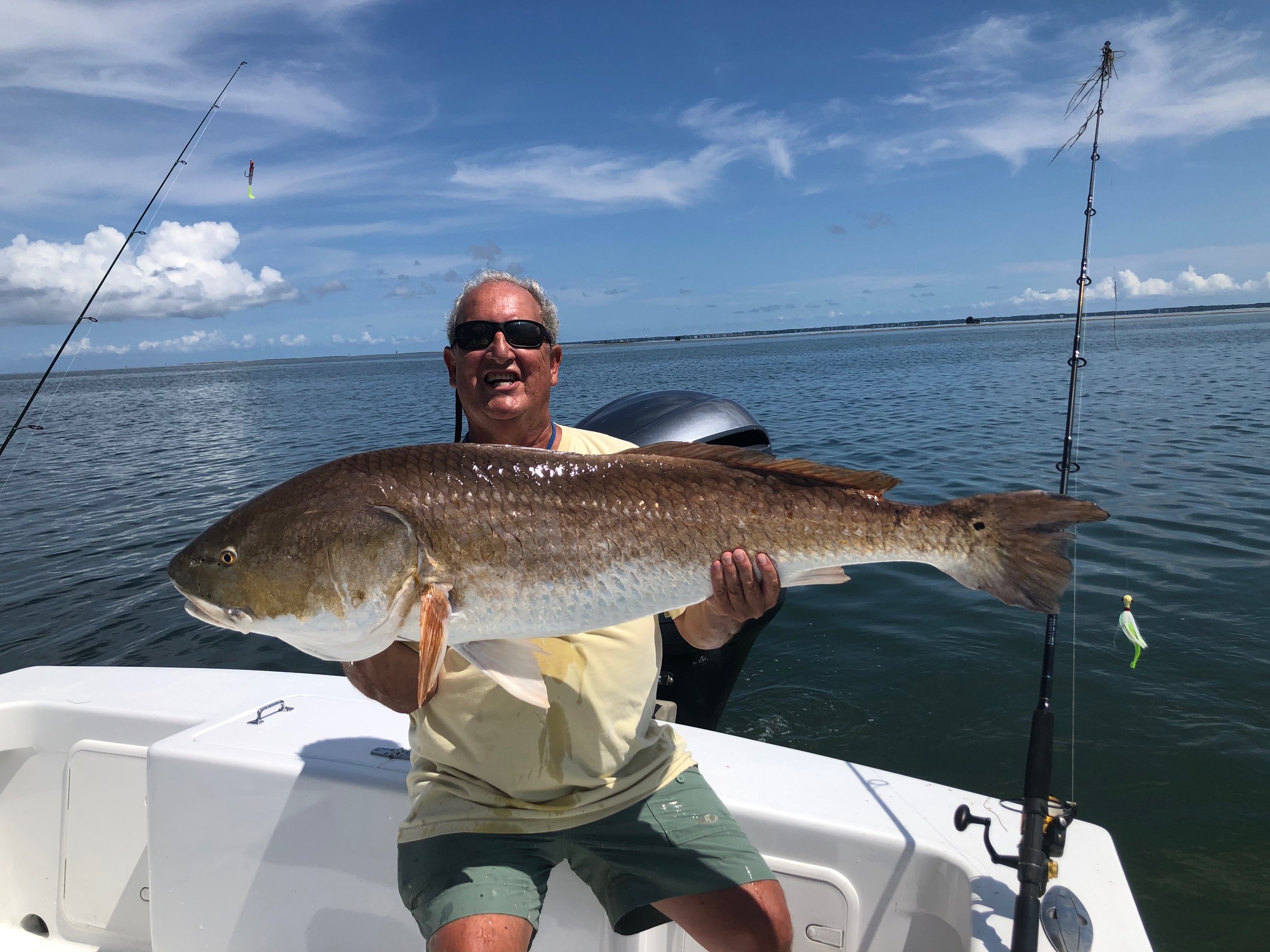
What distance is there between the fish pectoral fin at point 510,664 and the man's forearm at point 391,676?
1.12 ft

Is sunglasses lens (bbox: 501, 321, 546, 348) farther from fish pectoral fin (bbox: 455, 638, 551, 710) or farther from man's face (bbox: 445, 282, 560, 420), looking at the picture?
fish pectoral fin (bbox: 455, 638, 551, 710)

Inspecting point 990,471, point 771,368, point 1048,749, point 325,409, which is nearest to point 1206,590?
point 990,471

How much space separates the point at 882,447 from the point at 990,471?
383 centimetres

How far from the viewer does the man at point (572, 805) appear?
8.30ft

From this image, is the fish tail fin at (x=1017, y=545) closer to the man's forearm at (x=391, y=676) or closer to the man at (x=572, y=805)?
the man at (x=572, y=805)

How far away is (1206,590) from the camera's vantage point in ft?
26.1

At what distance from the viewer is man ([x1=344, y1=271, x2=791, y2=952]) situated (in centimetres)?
253

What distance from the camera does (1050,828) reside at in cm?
259

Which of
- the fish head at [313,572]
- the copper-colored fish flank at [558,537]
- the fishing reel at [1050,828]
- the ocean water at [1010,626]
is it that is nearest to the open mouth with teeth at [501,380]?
the copper-colored fish flank at [558,537]

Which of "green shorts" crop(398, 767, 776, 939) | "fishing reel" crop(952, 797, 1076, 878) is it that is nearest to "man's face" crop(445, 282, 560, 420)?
"green shorts" crop(398, 767, 776, 939)

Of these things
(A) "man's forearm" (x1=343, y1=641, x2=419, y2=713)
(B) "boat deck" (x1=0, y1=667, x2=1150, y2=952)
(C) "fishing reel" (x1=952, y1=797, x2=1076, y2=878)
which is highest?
(A) "man's forearm" (x1=343, y1=641, x2=419, y2=713)

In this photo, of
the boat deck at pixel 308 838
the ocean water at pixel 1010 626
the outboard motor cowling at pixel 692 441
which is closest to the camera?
the boat deck at pixel 308 838

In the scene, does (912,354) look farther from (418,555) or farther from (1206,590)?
(418,555)

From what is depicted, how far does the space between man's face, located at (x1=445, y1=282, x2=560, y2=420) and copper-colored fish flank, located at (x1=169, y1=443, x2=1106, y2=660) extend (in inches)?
24.4
